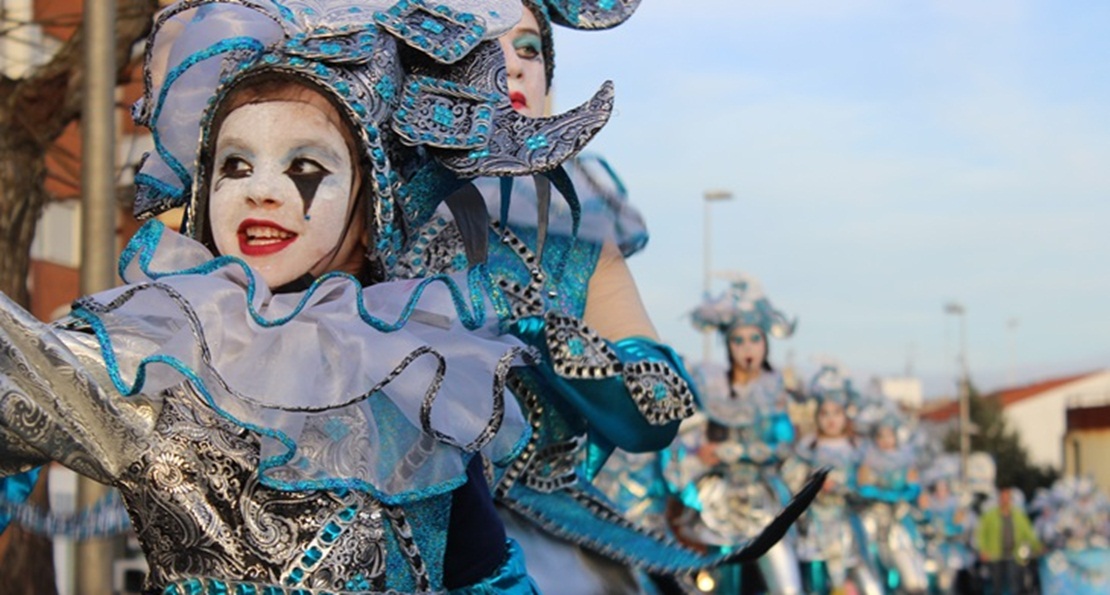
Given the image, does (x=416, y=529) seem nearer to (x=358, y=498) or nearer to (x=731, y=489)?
(x=358, y=498)

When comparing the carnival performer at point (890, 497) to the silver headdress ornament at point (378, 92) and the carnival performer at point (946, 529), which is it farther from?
A: the silver headdress ornament at point (378, 92)

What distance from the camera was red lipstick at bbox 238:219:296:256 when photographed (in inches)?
118

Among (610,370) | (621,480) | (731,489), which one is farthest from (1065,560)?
(610,370)

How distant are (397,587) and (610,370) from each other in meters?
1.47

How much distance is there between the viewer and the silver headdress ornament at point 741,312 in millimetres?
11109

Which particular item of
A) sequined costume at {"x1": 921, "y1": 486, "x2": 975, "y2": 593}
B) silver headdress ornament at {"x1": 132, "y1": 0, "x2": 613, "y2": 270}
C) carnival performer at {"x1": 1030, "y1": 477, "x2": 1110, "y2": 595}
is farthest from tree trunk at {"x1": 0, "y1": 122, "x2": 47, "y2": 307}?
sequined costume at {"x1": 921, "y1": 486, "x2": 975, "y2": 593}

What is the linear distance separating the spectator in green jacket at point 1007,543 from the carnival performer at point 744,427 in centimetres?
1066

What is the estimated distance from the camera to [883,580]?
16234mm

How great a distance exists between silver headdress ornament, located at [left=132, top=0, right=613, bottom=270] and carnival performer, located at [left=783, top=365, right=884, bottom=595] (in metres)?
10.5

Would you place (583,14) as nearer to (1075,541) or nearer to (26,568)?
(26,568)

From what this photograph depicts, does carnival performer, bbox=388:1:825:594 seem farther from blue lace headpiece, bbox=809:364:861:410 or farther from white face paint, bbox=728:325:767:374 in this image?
blue lace headpiece, bbox=809:364:861:410

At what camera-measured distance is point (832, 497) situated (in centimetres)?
1495

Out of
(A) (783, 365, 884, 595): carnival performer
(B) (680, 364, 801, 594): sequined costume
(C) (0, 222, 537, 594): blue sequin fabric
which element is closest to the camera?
(C) (0, 222, 537, 594): blue sequin fabric

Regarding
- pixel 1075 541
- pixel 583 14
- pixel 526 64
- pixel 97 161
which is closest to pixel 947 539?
pixel 1075 541
